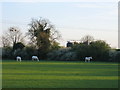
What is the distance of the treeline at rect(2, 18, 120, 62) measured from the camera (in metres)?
48.9

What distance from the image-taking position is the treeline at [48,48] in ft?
161

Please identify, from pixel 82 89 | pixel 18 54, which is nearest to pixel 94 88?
pixel 82 89

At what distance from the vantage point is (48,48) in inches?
2137

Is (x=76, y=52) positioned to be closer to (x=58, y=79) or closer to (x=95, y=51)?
(x=95, y=51)

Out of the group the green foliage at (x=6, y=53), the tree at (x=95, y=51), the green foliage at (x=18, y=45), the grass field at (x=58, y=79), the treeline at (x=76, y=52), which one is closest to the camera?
the grass field at (x=58, y=79)

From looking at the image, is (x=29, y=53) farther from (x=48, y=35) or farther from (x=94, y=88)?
(x=94, y=88)

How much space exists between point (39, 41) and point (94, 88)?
4604 cm

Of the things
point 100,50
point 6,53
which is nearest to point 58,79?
point 100,50

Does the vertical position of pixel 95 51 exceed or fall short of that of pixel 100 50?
it falls short

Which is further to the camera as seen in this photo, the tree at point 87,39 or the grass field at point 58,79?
the tree at point 87,39

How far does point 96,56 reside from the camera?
4894 centimetres

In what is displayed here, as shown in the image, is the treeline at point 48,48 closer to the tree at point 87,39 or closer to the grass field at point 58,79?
the tree at point 87,39

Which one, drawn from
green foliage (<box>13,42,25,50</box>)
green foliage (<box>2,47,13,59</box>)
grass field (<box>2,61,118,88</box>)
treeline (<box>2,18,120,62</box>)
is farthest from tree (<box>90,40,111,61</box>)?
grass field (<box>2,61,118,88</box>)

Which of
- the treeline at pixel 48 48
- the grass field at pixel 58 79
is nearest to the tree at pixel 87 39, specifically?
the treeline at pixel 48 48
